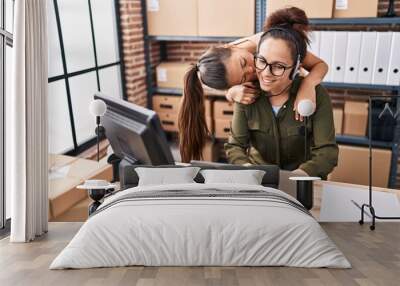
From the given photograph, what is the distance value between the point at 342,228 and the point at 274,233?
100 centimetres

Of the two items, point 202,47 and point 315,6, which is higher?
point 315,6

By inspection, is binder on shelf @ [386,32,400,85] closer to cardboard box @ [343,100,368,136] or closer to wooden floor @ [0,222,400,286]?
cardboard box @ [343,100,368,136]

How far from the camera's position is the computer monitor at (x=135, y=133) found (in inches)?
116

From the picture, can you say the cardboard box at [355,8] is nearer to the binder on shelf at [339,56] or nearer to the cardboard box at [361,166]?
the binder on shelf at [339,56]

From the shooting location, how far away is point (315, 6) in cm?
352


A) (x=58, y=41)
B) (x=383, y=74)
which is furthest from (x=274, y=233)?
(x=58, y=41)

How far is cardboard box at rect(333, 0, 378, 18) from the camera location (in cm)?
347

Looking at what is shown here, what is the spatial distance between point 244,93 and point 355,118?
0.83 meters

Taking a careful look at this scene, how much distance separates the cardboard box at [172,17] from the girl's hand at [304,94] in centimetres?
89

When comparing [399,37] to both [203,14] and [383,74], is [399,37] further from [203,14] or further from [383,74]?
[203,14]

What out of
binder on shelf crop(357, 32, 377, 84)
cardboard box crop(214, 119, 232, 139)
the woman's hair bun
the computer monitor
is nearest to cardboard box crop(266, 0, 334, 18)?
the woman's hair bun

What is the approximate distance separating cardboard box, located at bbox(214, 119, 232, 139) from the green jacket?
42mm

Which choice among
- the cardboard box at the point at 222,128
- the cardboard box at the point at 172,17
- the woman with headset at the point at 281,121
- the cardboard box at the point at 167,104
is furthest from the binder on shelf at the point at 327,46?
the cardboard box at the point at 167,104

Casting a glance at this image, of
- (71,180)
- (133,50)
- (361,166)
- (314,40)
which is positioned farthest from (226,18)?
(71,180)
